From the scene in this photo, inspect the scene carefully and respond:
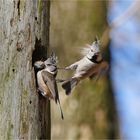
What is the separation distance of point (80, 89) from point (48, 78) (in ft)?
9.07

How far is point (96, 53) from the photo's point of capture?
6.60 ft

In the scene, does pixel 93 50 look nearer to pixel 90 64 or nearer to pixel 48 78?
pixel 90 64

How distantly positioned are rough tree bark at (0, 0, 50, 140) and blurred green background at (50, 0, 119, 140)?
2503 mm

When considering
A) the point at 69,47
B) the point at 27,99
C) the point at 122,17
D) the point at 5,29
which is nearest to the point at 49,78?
the point at 27,99

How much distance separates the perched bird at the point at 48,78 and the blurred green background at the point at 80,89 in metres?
2.52

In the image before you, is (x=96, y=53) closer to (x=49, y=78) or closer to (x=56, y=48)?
(x=49, y=78)

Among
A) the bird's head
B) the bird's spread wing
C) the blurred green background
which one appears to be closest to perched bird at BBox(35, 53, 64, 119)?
the bird's spread wing

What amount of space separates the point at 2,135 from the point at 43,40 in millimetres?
396

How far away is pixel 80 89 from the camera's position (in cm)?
475

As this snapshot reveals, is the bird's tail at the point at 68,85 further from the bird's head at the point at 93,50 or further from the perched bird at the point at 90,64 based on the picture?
the bird's head at the point at 93,50

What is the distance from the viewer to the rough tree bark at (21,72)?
6.38ft

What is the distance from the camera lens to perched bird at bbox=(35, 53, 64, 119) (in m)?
1.99

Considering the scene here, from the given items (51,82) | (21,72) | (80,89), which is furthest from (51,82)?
(80,89)

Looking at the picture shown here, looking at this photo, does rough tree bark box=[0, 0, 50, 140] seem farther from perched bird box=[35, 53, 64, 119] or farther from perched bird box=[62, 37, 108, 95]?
perched bird box=[62, 37, 108, 95]
